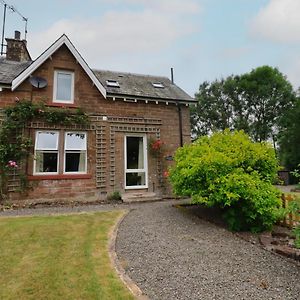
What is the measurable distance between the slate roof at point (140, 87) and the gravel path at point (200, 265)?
7.89 meters

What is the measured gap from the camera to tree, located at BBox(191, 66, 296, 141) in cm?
3422

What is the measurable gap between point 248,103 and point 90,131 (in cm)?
3043

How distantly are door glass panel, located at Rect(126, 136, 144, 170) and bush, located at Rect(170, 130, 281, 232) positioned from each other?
4.63 meters

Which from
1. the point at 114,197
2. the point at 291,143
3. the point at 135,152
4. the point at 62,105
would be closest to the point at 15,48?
the point at 62,105

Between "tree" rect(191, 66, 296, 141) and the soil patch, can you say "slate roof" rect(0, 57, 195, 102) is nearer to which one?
the soil patch

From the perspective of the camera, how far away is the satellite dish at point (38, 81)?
11.4 meters

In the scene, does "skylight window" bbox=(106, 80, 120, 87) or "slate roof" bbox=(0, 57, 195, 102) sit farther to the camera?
"skylight window" bbox=(106, 80, 120, 87)

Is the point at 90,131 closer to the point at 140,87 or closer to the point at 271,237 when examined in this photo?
the point at 140,87

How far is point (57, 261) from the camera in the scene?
458 centimetres

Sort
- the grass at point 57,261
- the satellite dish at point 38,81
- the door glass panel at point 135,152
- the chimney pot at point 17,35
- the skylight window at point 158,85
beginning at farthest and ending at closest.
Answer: the skylight window at point 158,85 → the chimney pot at point 17,35 → the door glass panel at point 135,152 → the satellite dish at point 38,81 → the grass at point 57,261

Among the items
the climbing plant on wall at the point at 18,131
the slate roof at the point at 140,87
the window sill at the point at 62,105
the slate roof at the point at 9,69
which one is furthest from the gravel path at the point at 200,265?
the slate roof at the point at 9,69

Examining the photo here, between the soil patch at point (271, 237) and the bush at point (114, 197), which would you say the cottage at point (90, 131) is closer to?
the bush at point (114, 197)

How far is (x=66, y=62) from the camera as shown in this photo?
12094mm

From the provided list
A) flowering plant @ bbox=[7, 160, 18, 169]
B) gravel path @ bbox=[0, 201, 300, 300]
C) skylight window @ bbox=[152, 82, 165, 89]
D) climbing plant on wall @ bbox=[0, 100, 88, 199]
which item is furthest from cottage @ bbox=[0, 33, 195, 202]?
gravel path @ bbox=[0, 201, 300, 300]
